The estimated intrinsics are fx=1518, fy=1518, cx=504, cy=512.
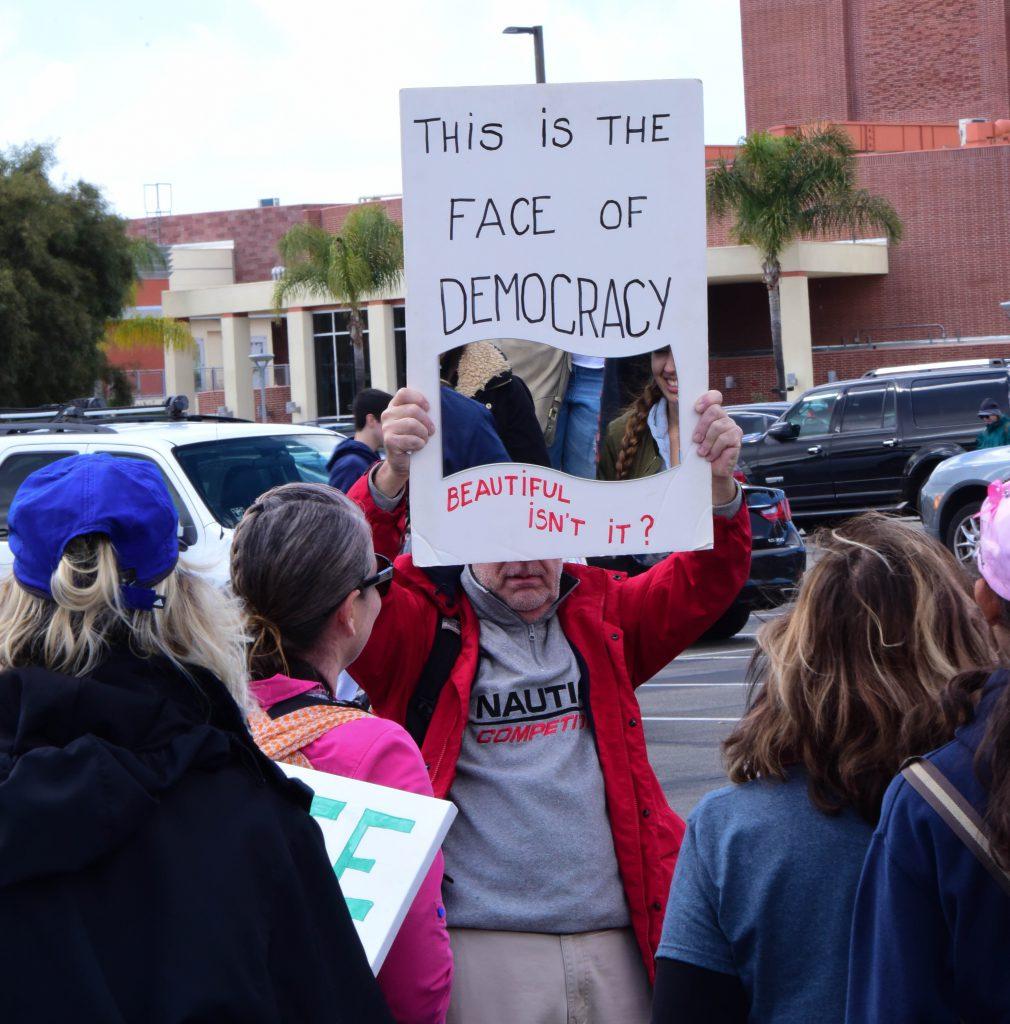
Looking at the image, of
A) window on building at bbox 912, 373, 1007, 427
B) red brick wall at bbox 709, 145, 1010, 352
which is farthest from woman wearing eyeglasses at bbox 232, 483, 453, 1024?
red brick wall at bbox 709, 145, 1010, 352

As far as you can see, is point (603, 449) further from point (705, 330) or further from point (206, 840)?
point (206, 840)

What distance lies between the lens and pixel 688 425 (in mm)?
3004

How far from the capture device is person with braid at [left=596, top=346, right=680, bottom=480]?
3.02 m

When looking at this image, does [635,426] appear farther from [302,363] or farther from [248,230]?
[248,230]

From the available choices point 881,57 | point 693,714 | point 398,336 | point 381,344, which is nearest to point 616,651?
point 693,714

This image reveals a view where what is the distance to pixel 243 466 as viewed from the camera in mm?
10000

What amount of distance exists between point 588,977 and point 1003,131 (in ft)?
173

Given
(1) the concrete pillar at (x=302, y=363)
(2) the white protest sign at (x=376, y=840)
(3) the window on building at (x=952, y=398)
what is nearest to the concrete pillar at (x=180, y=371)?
(1) the concrete pillar at (x=302, y=363)

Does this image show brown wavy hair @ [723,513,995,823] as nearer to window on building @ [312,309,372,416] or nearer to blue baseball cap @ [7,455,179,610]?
blue baseball cap @ [7,455,179,610]

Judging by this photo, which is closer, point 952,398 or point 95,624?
point 95,624

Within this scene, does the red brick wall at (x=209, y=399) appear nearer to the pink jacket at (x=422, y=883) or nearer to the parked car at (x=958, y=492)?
the parked car at (x=958, y=492)

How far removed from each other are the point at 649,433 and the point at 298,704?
884 millimetres

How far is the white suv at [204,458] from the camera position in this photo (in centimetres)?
945

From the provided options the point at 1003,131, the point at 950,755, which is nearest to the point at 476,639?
the point at 950,755
